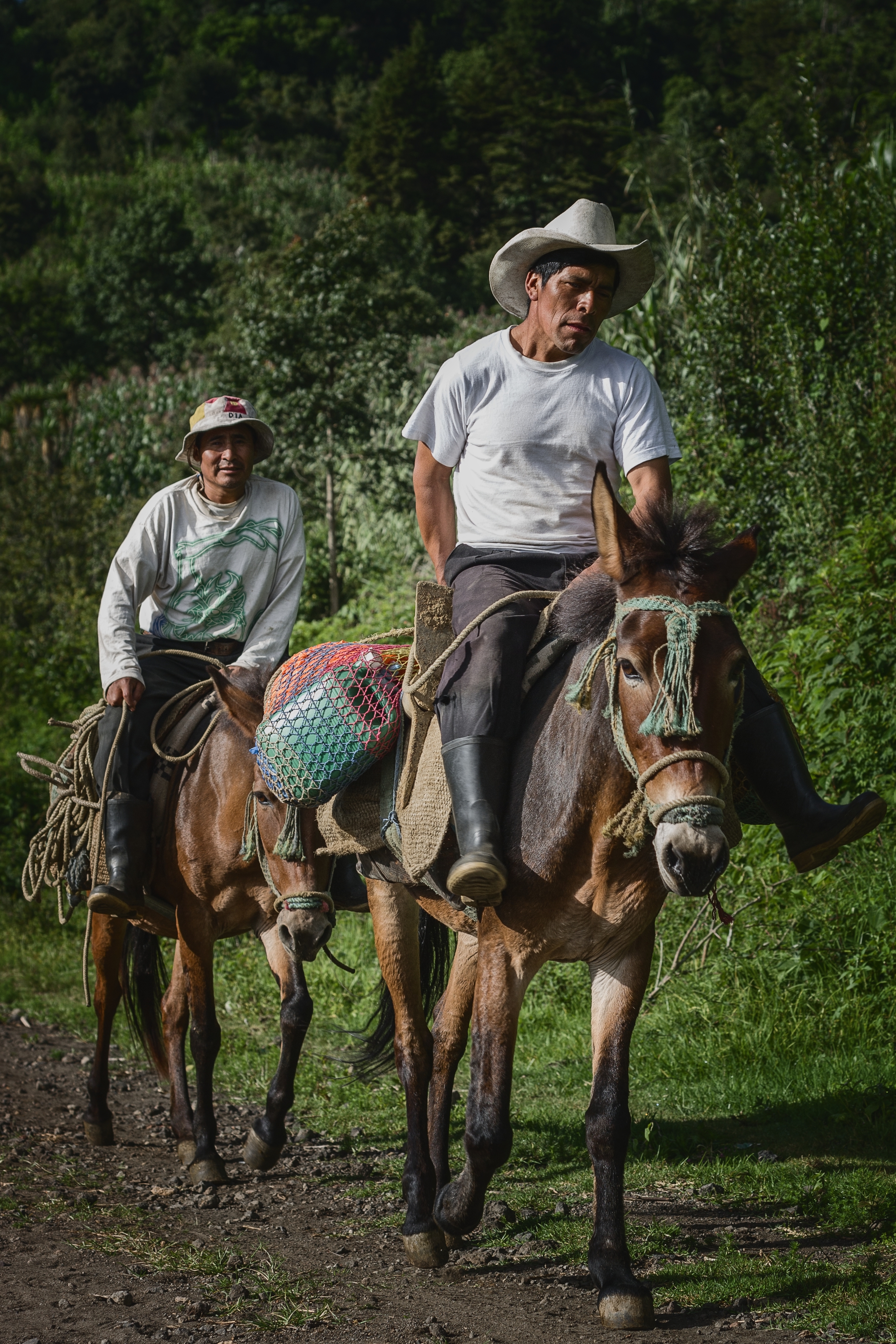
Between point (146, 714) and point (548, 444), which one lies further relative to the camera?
point (146, 714)

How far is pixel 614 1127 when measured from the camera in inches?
140

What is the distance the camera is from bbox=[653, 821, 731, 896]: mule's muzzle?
2855 mm

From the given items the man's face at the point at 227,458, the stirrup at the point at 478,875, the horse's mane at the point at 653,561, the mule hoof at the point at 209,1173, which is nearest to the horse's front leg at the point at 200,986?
the mule hoof at the point at 209,1173

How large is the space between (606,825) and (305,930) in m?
1.76

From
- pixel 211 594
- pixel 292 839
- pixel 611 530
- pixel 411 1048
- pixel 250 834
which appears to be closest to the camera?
pixel 611 530

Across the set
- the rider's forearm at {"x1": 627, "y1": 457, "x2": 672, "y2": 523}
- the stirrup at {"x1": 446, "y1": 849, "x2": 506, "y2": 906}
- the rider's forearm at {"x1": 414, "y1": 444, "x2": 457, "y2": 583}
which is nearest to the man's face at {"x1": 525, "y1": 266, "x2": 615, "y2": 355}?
the rider's forearm at {"x1": 627, "y1": 457, "x2": 672, "y2": 523}

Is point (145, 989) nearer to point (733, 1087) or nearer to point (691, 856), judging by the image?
point (733, 1087)

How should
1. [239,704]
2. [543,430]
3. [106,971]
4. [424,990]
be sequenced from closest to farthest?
[543,430] → [239,704] → [424,990] → [106,971]

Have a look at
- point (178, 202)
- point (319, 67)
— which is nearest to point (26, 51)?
point (319, 67)

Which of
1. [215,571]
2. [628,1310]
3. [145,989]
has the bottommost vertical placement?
[145,989]

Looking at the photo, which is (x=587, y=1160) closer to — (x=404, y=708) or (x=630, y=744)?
(x=404, y=708)

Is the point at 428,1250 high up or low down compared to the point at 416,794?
down

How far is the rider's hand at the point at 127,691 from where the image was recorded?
217 inches

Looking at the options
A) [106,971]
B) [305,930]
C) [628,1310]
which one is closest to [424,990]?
[305,930]
